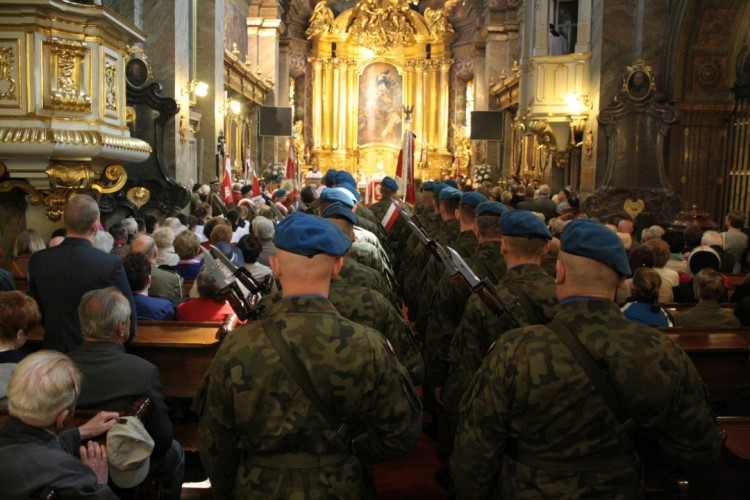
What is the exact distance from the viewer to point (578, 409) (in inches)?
98.7

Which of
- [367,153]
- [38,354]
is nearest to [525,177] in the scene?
[367,153]

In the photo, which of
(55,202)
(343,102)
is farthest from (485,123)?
(55,202)

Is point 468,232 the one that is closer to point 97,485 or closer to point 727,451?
point 727,451

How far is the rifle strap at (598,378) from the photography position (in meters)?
2.49

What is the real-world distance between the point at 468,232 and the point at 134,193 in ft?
20.8

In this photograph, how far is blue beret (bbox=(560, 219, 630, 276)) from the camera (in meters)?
2.62

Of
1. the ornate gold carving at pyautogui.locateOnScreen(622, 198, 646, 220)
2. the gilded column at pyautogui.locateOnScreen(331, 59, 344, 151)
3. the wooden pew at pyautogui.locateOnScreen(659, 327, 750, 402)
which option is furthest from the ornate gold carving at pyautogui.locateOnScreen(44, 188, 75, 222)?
the gilded column at pyautogui.locateOnScreen(331, 59, 344, 151)

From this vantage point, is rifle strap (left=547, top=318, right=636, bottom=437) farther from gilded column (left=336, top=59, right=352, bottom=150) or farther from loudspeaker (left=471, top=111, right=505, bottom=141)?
gilded column (left=336, top=59, right=352, bottom=150)

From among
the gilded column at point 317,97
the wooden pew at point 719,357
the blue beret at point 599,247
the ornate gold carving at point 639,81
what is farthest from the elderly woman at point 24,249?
the gilded column at point 317,97

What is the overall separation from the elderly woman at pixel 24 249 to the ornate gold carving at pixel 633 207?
9231 millimetres

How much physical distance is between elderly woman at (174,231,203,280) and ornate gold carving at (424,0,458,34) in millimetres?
23207

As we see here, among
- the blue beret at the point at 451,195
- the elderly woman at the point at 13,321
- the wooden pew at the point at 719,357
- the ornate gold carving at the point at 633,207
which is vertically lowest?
the wooden pew at the point at 719,357

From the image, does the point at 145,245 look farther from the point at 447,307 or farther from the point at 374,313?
the point at 374,313

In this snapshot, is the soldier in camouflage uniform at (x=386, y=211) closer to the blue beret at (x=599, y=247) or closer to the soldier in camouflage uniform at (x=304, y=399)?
the blue beret at (x=599, y=247)
